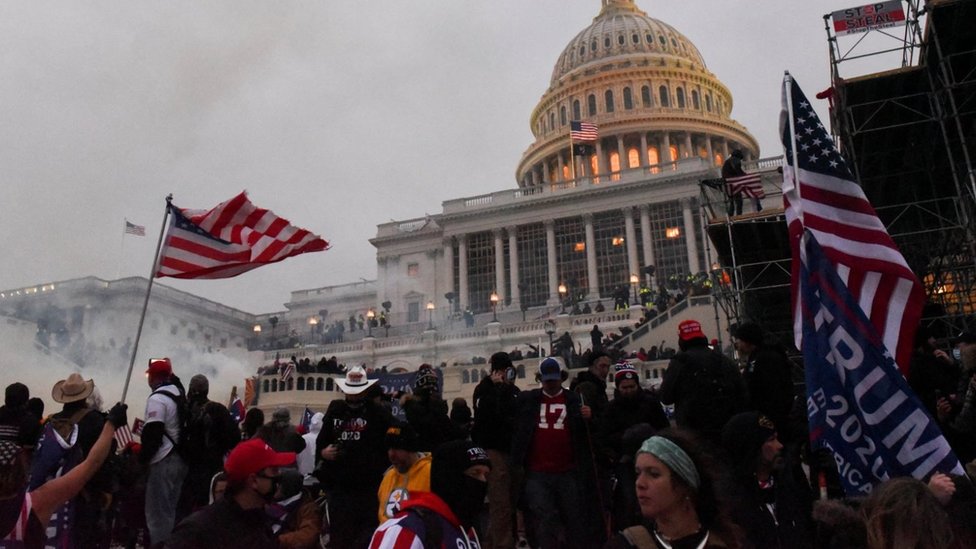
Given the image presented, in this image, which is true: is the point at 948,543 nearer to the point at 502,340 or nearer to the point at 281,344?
the point at 502,340

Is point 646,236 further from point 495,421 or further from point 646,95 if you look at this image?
point 495,421

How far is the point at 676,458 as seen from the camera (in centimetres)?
311

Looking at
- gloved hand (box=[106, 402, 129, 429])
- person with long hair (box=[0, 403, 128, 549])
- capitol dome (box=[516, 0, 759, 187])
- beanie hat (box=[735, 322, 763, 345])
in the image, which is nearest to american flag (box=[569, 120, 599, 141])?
capitol dome (box=[516, 0, 759, 187])

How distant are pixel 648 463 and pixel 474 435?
4.74m

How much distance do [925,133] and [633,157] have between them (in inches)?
2447

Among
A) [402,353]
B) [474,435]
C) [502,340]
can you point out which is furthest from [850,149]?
[402,353]

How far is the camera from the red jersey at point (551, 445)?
704cm

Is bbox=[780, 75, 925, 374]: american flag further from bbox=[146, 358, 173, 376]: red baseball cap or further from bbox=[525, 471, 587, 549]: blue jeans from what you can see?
bbox=[146, 358, 173, 376]: red baseball cap

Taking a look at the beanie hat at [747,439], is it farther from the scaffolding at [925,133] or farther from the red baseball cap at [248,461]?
the scaffolding at [925,133]

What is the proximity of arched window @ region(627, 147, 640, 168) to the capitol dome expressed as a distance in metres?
0.11

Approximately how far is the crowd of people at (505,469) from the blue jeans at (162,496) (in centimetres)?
2

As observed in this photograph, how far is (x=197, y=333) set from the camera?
70.2 metres

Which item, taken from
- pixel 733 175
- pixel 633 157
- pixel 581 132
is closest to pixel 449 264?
pixel 581 132

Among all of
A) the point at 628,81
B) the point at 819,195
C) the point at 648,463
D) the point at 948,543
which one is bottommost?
the point at 948,543
